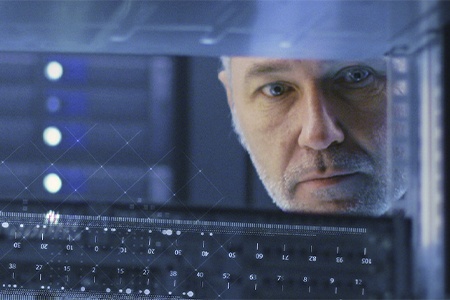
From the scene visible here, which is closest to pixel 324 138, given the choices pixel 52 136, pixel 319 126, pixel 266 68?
pixel 319 126

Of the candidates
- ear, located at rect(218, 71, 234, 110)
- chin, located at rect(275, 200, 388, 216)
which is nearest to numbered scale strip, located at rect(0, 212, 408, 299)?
chin, located at rect(275, 200, 388, 216)

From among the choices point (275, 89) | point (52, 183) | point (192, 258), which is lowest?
point (192, 258)

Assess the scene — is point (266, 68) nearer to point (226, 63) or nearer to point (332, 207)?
point (226, 63)

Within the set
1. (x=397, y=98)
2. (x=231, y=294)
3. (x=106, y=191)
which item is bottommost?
(x=231, y=294)

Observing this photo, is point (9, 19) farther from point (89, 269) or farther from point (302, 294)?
point (302, 294)

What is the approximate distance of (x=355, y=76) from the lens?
111 cm

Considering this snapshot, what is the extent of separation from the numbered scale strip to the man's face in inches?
2.1

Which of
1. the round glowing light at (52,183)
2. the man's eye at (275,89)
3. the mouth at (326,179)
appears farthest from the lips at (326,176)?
the round glowing light at (52,183)

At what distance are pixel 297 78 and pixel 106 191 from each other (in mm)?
329

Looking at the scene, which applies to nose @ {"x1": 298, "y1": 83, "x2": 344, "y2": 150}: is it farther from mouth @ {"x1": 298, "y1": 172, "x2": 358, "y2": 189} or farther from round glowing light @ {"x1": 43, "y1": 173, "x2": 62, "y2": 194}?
round glowing light @ {"x1": 43, "y1": 173, "x2": 62, "y2": 194}

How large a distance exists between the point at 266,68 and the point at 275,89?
1.4 inches

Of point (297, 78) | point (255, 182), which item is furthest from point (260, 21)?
point (255, 182)

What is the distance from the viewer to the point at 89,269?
3.63ft

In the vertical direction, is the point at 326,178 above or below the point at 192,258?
above
